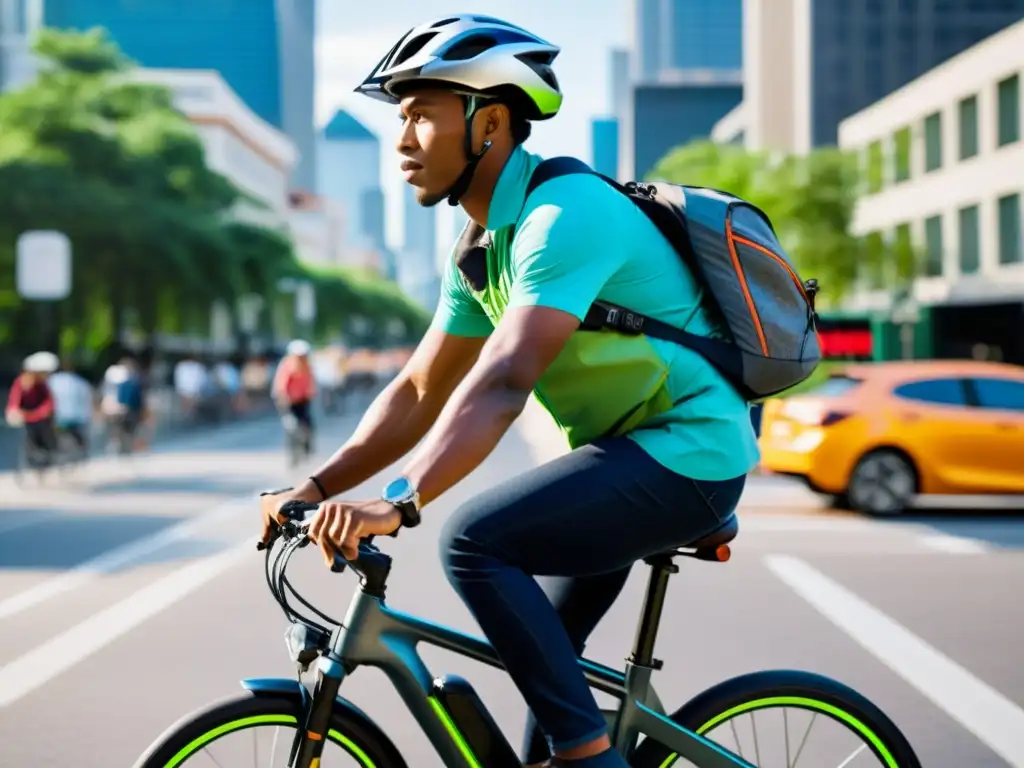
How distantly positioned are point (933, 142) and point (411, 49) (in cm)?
5350

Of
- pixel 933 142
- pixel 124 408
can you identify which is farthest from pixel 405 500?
pixel 933 142

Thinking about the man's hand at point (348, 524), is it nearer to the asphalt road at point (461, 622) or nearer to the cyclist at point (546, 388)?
the cyclist at point (546, 388)

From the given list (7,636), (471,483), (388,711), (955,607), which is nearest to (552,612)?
(388,711)

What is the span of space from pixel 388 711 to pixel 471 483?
13.0 metres

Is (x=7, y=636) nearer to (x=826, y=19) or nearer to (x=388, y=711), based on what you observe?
(x=388, y=711)

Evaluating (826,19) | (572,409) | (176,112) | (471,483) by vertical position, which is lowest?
(471,483)

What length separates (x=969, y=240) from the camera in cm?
5109

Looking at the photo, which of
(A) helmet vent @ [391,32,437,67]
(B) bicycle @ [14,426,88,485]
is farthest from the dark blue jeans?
(B) bicycle @ [14,426,88,485]

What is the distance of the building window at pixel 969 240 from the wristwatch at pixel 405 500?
49.2 m

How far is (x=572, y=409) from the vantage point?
10.9ft

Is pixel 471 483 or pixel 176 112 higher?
pixel 176 112

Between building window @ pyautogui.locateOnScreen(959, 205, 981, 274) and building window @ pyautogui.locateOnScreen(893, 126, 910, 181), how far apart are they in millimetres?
6047

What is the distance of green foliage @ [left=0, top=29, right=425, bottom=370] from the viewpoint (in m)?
45.5

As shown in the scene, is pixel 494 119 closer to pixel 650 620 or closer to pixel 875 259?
pixel 650 620
